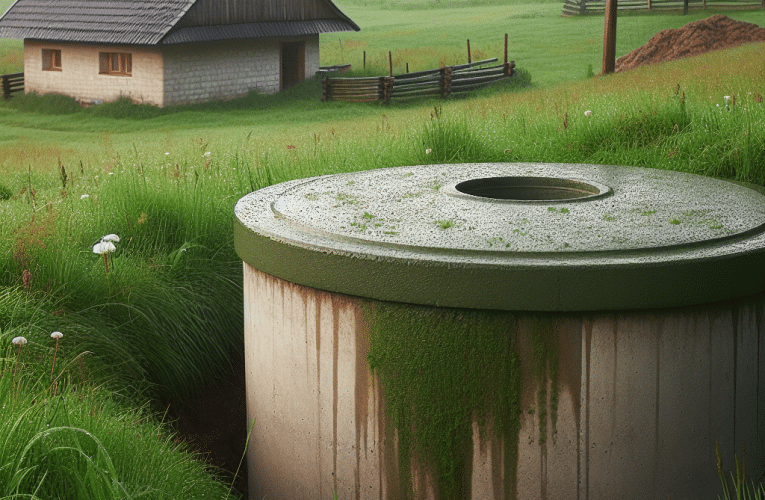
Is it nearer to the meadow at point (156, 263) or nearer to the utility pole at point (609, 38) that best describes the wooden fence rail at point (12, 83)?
the meadow at point (156, 263)

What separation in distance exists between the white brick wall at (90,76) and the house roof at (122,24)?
41 cm

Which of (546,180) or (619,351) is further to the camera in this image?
(546,180)

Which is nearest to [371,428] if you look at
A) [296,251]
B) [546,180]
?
[296,251]

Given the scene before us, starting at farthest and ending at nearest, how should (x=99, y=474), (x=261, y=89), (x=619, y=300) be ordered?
1. (x=261, y=89)
2. (x=619, y=300)
3. (x=99, y=474)

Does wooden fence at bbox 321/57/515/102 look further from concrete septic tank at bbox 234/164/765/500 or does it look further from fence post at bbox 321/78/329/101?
concrete septic tank at bbox 234/164/765/500

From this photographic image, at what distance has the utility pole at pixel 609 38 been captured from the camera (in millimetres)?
17625

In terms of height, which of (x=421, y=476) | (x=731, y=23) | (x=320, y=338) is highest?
(x=731, y=23)

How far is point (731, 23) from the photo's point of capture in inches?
1052

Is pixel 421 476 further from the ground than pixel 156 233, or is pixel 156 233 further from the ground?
pixel 156 233

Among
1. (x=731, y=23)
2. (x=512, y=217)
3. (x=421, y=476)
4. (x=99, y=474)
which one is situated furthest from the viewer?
(x=731, y=23)

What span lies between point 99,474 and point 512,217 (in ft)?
5.77

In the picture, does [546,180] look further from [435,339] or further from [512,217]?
[435,339]

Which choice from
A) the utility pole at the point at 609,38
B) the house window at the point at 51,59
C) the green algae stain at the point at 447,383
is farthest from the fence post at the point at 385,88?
the green algae stain at the point at 447,383

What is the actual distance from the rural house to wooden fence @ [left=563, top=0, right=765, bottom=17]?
17.8 metres
